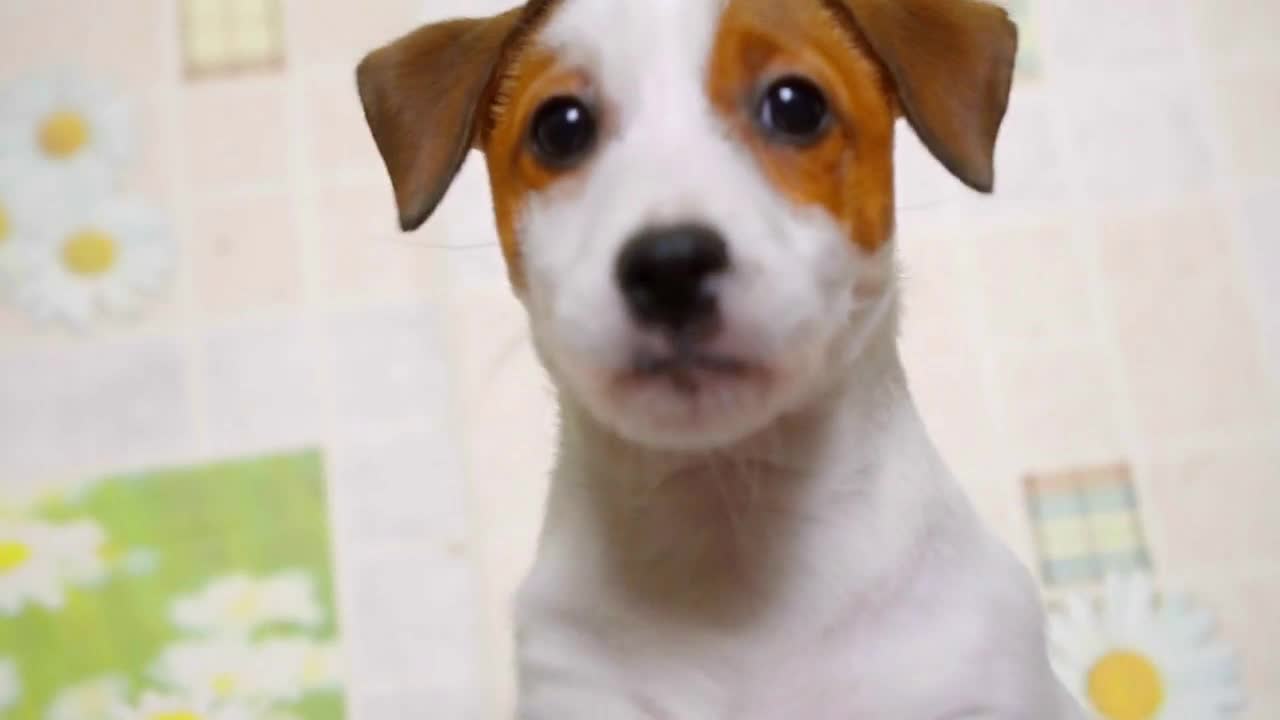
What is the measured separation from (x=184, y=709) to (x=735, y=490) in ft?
3.83

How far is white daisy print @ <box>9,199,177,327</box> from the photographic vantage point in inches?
80.5

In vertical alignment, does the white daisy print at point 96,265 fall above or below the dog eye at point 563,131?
below

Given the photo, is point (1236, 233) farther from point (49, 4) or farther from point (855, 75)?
point (49, 4)

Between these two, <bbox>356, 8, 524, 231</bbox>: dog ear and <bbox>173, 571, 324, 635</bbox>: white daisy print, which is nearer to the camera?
<bbox>356, 8, 524, 231</bbox>: dog ear

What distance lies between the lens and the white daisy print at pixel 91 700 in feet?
6.36

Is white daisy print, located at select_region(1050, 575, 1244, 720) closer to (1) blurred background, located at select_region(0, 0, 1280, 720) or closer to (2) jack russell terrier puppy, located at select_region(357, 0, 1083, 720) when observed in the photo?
(1) blurred background, located at select_region(0, 0, 1280, 720)

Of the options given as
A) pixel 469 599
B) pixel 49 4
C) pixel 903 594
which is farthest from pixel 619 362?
pixel 49 4

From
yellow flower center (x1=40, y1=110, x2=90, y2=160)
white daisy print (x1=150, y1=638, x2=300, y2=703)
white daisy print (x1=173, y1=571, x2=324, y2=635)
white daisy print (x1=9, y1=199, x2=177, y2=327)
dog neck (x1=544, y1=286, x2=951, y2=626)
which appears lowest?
white daisy print (x1=150, y1=638, x2=300, y2=703)

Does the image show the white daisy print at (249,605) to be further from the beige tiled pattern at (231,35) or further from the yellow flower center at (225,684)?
the beige tiled pattern at (231,35)

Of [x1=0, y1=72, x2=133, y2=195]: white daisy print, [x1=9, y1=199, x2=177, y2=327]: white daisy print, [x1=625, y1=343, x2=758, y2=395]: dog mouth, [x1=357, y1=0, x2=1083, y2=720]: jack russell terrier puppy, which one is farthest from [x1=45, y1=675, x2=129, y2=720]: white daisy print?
[x1=625, y1=343, x2=758, y2=395]: dog mouth

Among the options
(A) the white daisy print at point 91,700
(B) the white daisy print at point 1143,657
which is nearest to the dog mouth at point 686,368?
(B) the white daisy print at point 1143,657

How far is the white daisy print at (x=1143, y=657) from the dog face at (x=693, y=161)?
3.22 ft

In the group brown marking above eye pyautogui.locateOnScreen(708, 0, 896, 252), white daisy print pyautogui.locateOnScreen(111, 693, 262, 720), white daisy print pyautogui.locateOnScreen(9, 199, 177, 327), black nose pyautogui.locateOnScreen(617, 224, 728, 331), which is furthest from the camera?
white daisy print pyautogui.locateOnScreen(9, 199, 177, 327)

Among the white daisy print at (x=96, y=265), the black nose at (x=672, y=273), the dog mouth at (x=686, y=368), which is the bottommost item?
the white daisy print at (x=96, y=265)
